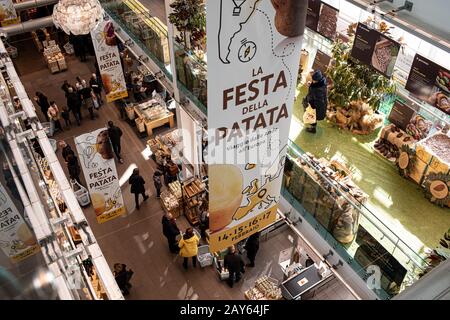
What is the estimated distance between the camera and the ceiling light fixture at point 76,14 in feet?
31.1

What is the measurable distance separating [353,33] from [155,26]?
4.99m

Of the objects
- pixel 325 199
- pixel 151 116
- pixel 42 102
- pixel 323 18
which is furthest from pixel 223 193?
pixel 42 102

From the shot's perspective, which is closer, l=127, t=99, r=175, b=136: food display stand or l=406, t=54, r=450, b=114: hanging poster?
l=406, t=54, r=450, b=114: hanging poster

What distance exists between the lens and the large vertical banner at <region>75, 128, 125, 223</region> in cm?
822

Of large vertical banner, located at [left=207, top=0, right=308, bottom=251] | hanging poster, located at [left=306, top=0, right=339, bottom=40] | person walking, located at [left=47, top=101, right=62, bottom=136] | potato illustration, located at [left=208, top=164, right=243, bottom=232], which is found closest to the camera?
large vertical banner, located at [left=207, top=0, right=308, bottom=251]

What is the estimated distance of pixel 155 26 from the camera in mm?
11352

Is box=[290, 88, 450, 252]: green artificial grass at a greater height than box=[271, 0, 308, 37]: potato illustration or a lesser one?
lesser

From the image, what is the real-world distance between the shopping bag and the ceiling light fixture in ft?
17.5

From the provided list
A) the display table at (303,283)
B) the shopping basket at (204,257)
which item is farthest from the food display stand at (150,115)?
the display table at (303,283)

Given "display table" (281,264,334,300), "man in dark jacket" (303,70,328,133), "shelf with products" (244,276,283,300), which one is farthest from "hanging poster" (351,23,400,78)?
"shelf with products" (244,276,283,300)

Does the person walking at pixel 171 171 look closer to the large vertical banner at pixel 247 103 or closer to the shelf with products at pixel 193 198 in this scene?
the shelf with products at pixel 193 198

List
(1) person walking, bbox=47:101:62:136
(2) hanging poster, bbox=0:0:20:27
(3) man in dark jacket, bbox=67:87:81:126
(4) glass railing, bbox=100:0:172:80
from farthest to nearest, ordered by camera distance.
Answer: (2) hanging poster, bbox=0:0:20:27, (3) man in dark jacket, bbox=67:87:81:126, (1) person walking, bbox=47:101:62:136, (4) glass railing, bbox=100:0:172:80

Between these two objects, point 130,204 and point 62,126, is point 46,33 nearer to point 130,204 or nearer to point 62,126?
point 62,126

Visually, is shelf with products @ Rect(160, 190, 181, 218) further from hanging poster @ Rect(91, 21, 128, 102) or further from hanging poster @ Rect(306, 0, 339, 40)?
hanging poster @ Rect(306, 0, 339, 40)
